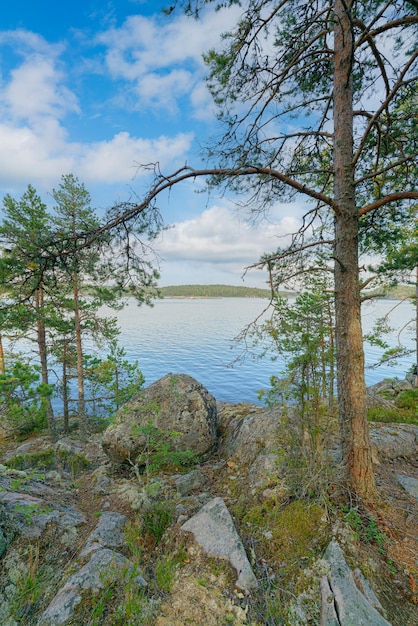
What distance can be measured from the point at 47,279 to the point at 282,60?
4.49 metres

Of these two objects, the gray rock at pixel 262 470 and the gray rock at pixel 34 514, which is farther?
the gray rock at pixel 262 470

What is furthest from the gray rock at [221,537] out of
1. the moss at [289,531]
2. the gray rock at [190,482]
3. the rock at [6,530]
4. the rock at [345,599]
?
the rock at [6,530]

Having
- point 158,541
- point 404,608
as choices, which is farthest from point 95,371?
point 404,608

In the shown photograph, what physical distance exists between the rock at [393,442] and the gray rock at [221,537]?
313 centimetres

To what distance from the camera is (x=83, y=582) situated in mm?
2314

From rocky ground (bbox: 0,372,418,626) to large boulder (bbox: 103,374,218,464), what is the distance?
0.89m

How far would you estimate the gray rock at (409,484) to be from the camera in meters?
3.67

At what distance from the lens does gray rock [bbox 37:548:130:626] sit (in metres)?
2.07

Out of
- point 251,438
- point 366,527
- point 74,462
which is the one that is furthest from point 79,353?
point 366,527

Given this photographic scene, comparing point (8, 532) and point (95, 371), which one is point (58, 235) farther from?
point (95, 371)

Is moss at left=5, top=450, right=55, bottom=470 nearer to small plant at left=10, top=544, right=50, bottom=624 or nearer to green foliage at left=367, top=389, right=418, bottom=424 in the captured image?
small plant at left=10, top=544, right=50, bottom=624

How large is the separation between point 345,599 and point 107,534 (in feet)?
8.13

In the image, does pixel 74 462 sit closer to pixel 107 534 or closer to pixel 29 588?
pixel 107 534

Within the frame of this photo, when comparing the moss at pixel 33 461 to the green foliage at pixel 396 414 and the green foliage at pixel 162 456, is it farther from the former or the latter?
the green foliage at pixel 396 414
